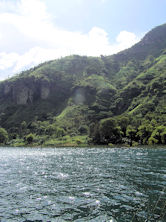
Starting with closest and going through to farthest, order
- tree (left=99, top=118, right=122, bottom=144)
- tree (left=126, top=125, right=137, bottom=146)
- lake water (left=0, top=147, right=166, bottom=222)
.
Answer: lake water (left=0, top=147, right=166, bottom=222) < tree (left=126, top=125, right=137, bottom=146) < tree (left=99, top=118, right=122, bottom=144)

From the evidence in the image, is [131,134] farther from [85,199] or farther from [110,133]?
[85,199]

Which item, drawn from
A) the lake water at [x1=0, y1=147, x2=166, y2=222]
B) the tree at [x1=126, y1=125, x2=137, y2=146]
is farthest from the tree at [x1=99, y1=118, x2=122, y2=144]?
the lake water at [x1=0, y1=147, x2=166, y2=222]

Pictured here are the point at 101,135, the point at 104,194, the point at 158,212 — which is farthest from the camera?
the point at 101,135

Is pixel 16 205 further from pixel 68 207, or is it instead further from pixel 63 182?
A: pixel 63 182

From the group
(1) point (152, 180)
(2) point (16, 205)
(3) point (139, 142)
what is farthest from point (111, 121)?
(2) point (16, 205)

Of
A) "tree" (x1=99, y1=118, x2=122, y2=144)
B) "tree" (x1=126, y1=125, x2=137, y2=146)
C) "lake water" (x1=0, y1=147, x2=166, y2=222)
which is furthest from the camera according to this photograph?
"tree" (x1=99, y1=118, x2=122, y2=144)

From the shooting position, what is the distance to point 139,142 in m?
174

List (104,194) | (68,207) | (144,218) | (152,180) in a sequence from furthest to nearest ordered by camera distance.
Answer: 1. (152,180)
2. (104,194)
3. (68,207)
4. (144,218)

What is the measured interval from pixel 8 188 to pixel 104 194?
49.4 ft

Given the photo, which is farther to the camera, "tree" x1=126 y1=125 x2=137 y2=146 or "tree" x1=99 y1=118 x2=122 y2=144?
"tree" x1=99 y1=118 x2=122 y2=144

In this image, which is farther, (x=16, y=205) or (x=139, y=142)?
(x=139, y=142)

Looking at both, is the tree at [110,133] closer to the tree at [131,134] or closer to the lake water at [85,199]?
the tree at [131,134]

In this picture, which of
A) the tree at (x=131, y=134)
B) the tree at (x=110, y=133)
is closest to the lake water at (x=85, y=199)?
the tree at (x=131, y=134)

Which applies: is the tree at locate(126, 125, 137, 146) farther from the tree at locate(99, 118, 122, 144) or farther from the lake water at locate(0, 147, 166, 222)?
the lake water at locate(0, 147, 166, 222)
